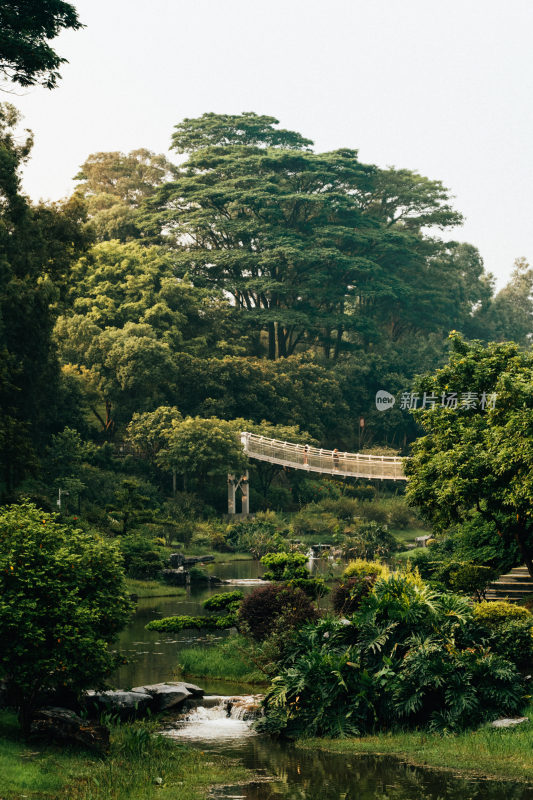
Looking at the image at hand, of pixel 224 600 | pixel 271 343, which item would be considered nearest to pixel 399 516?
pixel 271 343

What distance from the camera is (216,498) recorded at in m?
38.3

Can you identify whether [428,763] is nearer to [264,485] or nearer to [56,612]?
[56,612]

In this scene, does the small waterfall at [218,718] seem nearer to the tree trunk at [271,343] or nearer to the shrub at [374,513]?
the shrub at [374,513]

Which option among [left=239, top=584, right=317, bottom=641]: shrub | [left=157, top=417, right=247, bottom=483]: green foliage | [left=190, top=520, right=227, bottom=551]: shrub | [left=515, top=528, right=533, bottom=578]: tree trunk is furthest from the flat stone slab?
[left=157, top=417, right=247, bottom=483]: green foliage

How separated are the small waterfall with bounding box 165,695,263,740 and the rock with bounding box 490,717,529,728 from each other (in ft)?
9.39

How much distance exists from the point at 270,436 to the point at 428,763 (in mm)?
29163

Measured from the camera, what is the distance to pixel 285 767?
10.0 meters

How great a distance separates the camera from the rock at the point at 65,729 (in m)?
9.81

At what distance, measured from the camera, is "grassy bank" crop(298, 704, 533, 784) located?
30.8 ft

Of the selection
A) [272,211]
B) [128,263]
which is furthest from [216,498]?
[272,211]

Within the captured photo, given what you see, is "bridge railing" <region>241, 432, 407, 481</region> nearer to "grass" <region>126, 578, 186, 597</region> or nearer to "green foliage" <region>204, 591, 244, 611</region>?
"grass" <region>126, 578, 186, 597</region>

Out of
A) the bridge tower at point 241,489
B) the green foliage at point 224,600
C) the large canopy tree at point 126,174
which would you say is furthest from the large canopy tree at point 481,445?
the large canopy tree at point 126,174

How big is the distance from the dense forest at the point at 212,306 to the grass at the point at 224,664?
888cm

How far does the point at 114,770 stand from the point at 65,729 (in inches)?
35.5
